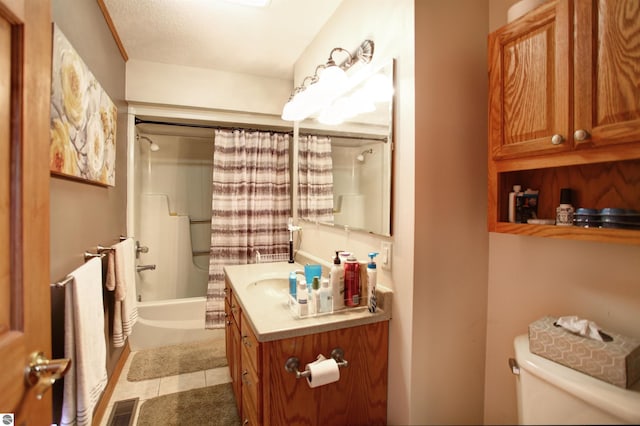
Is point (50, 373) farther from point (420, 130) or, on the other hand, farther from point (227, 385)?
point (227, 385)

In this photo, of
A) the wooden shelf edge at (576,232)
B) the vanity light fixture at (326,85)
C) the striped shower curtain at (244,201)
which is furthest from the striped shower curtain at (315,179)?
the wooden shelf edge at (576,232)

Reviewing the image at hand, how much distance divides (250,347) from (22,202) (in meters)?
0.95

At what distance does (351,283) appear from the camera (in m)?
1.33

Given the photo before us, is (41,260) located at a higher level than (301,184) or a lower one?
lower

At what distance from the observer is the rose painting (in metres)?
1.11

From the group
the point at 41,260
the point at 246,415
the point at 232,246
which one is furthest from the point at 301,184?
the point at 41,260

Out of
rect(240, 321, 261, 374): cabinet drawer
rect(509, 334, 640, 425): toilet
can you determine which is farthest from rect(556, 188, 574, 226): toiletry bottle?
rect(240, 321, 261, 374): cabinet drawer

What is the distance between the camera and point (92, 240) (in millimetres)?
1569

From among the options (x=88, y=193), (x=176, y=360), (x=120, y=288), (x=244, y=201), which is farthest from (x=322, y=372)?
(x=244, y=201)

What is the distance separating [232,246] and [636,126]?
2615 mm

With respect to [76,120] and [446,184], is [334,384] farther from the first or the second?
[76,120]

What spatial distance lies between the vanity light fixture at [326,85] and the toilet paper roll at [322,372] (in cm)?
134

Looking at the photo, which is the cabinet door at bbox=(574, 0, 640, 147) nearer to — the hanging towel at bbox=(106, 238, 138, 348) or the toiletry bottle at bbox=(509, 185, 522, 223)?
the toiletry bottle at bbox=(509, 185, 522, 223)

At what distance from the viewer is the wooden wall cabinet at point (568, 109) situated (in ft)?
2.43
